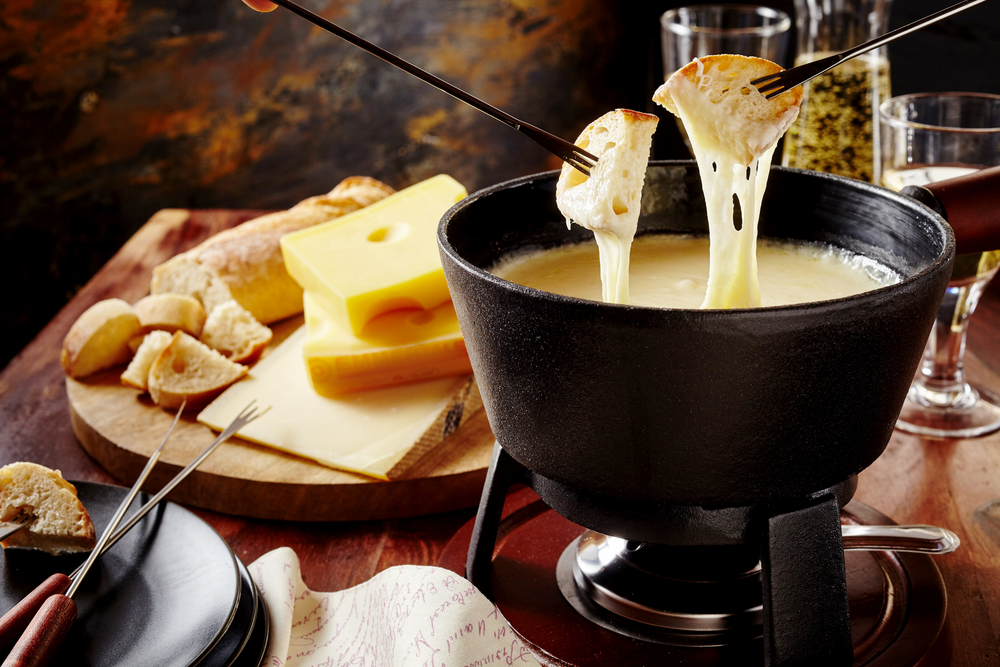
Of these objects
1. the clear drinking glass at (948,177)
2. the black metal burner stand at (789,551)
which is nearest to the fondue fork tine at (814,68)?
Result: the black metal burner stand at (789,551)

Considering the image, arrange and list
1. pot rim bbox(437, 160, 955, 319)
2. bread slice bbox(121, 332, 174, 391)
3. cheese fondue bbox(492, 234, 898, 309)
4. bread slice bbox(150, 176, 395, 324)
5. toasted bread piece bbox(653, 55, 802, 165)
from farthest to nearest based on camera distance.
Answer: bread slice bbox(150, 176, 395, 324)
bread slice bbox(121, 332, 174, 391)
cheese fondue bbox(492, 234, 898, 309)
toasted bread piece bbox(653, 55, 802, 165)
pot rim bbox(437, 160, 955, 319)

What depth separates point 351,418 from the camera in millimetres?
1258

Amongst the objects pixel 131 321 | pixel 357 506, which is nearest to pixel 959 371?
pixel 357 506

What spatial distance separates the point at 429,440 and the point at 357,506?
0.44 ft

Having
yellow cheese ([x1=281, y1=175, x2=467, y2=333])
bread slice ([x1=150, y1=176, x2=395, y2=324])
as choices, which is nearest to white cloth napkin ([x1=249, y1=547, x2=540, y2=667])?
yellow cheese ([x1=281, y1=175, x2=467, y2=333])

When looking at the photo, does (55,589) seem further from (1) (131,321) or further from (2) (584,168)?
(1) (131,321)

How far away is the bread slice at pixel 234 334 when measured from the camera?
1.49 m

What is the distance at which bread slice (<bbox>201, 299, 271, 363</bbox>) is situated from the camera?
149 centimetres

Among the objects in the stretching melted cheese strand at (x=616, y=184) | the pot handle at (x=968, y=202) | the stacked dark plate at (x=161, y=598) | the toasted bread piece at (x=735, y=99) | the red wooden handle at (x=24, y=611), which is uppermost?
the toasted bread piece at (x=735, y=99)

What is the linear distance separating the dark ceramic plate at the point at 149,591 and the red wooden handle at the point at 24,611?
0.05m

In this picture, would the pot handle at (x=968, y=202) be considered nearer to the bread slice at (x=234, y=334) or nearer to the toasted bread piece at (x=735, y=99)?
the toasted bread piece at (x=735, y=99)

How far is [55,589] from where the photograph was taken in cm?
78

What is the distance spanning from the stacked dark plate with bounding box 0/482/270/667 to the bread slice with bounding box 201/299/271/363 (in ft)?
1.85

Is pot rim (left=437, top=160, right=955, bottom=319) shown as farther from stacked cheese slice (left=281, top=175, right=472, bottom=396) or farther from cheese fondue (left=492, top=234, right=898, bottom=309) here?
stacked cheese slice (left=281, top=175, right=472, bottom=396)
